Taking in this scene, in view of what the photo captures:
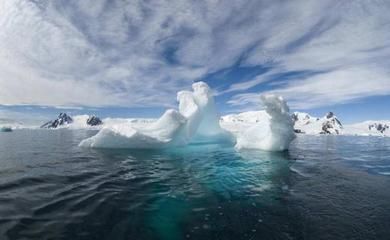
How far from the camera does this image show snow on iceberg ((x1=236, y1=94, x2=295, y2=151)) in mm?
25844

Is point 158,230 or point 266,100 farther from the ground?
point 266,100

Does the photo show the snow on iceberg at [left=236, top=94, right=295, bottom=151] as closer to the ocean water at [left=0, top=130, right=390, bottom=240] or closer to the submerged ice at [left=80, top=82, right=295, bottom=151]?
the submerged ice at [left=80, top=82, right=295, bottom=151]

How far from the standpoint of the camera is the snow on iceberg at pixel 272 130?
2584 cm

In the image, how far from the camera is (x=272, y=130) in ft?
89.5

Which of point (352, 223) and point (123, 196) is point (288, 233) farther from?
point (123, 196)

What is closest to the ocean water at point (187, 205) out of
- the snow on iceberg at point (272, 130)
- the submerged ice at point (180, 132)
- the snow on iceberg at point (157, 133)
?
the snow on iceberg at point (157, 133)

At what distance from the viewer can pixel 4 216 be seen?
7461 millimetres

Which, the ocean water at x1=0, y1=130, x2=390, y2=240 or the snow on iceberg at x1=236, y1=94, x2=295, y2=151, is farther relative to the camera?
A: the snow on iceberg at x1=236, y1=94, x2=295, y2=151

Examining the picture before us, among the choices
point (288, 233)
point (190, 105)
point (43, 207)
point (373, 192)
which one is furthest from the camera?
point (190, 105)

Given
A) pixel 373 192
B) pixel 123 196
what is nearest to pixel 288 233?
pixel 123 196

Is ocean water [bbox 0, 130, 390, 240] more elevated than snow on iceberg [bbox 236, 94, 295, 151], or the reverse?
snow on iceberg [bbox 236, 94, 295, 151]

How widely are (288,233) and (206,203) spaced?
129 inches

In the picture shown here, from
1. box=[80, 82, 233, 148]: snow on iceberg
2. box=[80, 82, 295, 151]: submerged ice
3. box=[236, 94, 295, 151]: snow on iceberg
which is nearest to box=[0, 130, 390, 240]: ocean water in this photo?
box=[80, 82, 233, 148]: snow on iceberg

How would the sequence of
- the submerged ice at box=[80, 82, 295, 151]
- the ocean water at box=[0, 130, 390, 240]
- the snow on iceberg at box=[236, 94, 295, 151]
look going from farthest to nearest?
1. the snow on iceberg at box=[236, 94, 295, 151]
2. the submerged ice at box=[80, 82, 295, 151]
3. the ocean water at box=[0, 130, 390, 240]
